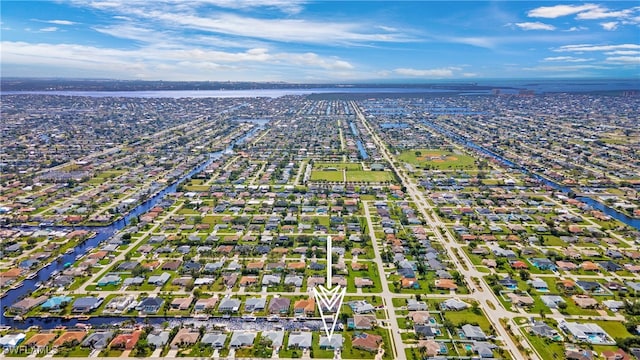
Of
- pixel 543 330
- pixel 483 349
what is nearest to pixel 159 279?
pixel 483 349

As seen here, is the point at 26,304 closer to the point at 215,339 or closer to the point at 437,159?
the point at 215,339

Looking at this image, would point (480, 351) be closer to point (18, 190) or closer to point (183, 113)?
point (18, 190)

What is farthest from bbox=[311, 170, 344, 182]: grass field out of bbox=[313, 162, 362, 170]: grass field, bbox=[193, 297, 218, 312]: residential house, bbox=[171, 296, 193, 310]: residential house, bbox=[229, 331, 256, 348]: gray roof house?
bbox=[229, 331, 256, 348]: gray roof house

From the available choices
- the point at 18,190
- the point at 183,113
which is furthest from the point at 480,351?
the point at 183,113

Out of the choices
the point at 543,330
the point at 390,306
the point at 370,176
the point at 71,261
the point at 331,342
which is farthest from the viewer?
the point at 370,176

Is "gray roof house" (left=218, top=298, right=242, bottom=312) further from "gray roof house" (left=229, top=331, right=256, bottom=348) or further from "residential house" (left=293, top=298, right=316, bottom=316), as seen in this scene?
"residential house" (left=293, top=298, right=316, bottom=316)

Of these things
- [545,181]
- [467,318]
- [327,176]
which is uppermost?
[327,176]
